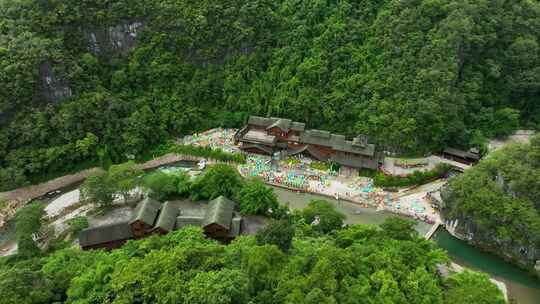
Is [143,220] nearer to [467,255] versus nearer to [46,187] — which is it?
[46,187]

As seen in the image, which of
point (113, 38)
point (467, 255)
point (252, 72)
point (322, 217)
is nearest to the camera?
point (322, 217)

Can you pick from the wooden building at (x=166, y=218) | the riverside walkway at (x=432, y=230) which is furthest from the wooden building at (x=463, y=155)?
the wooden building at (x=166, y=218)

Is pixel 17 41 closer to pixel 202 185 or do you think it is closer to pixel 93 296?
pixel 202 185

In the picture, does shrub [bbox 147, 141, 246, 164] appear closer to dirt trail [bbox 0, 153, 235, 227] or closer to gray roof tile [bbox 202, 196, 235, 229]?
dirt trail [bbox 0, 153, 235, 227]

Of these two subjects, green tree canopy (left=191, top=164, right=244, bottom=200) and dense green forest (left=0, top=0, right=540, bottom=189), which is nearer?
green tree canopy (left=191, top=164, right=244, bottom=200)

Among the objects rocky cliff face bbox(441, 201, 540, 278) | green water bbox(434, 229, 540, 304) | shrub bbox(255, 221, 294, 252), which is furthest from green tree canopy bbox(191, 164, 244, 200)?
rocky cliff face bbox(441, 201, 540, 278)

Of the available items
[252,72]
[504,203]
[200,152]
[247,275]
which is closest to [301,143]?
[200,152]
